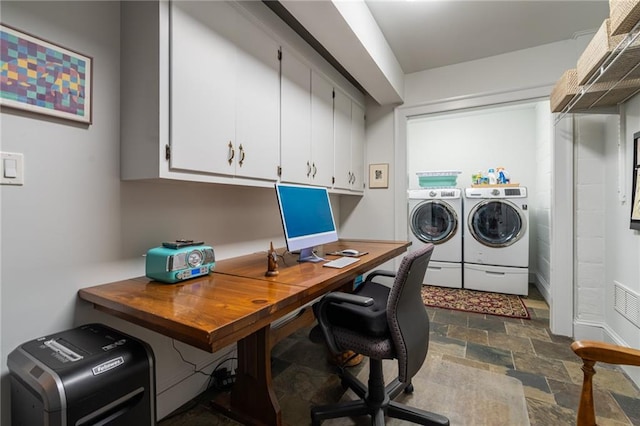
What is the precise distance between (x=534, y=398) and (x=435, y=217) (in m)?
2.68

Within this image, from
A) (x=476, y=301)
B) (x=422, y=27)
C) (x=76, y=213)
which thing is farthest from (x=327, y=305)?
(x=476, y=301)

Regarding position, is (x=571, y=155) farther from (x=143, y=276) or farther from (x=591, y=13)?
(x=143, y=276)

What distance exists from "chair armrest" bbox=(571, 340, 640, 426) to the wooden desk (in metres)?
0.96

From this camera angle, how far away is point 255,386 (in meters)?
1.44

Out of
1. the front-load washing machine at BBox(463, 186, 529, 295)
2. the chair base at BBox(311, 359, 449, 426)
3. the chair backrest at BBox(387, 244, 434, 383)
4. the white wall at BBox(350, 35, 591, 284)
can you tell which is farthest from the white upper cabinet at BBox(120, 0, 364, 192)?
the front-load washing machine at BBox(463, 186, 529, 295)

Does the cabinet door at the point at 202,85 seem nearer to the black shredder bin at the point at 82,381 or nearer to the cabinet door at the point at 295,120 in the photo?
the cabinet door at the point at 295,120

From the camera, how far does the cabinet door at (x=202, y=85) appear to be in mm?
1311

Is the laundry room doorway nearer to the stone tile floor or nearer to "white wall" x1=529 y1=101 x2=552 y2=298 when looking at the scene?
"white wall" x1=529 y1=101 x2=552 y2=298

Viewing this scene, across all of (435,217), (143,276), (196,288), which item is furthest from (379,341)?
(435,217)

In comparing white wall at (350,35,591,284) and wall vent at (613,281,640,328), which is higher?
white wall at (350,35,591,284)

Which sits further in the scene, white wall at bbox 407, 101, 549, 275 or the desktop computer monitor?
white wall at bbox 407, 101, 549, 275

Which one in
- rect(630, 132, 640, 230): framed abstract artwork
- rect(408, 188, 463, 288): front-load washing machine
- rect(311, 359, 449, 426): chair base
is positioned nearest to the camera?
rect(311, 359, 449, 426): chair base

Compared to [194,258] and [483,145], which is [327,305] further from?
[483,145]

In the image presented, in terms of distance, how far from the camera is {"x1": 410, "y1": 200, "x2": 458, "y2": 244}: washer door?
4020 mm
